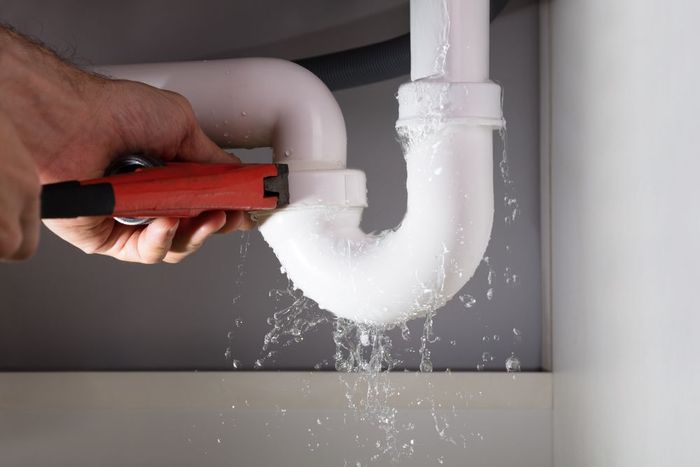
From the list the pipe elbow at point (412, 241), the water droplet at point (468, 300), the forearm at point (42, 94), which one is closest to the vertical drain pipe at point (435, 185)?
the pipe elbow at point (412, 241)

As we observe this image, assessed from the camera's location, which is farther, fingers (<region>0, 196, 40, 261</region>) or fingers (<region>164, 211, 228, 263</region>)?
fingers (<region>164, 211, 228, 263</region>)

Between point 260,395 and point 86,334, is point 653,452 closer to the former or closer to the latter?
point 260,395

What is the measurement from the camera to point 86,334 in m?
0.97

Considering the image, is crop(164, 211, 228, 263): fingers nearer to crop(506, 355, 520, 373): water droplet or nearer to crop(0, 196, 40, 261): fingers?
crop(0, 196, 40, 261): fingers

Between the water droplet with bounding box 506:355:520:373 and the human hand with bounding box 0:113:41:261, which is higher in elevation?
the human hand with bounding box 0:113:41:261

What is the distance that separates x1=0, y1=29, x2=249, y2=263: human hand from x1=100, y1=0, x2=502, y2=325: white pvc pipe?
5 cm

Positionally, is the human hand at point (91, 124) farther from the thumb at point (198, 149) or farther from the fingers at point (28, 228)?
the fingers at point (28, 228)

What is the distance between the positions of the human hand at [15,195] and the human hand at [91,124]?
0.25 meters

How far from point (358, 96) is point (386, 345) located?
0.27 metres

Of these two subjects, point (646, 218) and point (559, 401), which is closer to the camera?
point (646, 218)

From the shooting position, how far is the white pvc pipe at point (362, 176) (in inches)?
23.7

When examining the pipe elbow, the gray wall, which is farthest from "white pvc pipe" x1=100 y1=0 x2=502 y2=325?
the gray wall

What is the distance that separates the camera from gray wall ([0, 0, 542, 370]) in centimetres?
92

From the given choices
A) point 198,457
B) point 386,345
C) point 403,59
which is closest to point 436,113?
point 403,59
